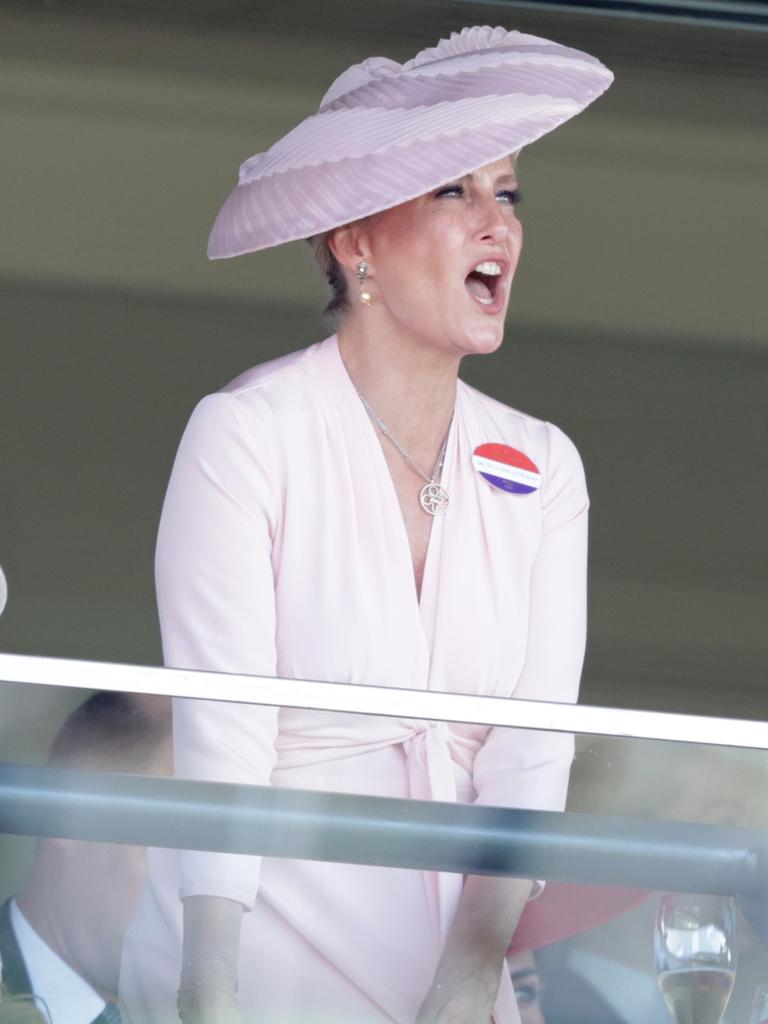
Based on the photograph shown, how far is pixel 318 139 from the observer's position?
6.91 ft

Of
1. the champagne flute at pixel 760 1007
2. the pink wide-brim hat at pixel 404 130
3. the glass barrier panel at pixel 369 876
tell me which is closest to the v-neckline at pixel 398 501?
the pink wide-brim hat at pixel 404 130

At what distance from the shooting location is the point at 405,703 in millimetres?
863

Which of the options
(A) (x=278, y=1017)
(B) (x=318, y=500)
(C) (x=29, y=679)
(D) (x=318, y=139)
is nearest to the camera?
(C) (x=29, y=679)

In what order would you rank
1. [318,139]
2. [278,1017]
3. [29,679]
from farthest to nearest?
[318,139], [278,1017], [29,679]

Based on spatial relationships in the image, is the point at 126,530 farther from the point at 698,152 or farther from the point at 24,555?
the point at 698,152

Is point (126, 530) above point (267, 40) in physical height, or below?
below

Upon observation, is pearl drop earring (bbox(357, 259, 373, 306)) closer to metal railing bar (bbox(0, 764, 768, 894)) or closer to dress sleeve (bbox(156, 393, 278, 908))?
dress sleeve (bbox(156, 393, 278, 908))

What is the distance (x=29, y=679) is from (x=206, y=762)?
0.11 m

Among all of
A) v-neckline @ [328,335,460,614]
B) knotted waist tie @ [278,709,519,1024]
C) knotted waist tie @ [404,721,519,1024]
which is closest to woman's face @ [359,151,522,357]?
v-neckline @ [328,335,460,614]

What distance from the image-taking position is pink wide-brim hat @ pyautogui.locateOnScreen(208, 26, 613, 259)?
2035 mm

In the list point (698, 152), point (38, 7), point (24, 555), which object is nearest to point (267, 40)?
point (38, 7)

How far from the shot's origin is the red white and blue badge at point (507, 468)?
2021 millimetres

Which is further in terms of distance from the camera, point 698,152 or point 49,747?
point 698,152

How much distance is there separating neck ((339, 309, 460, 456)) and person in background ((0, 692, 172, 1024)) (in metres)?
1.08
